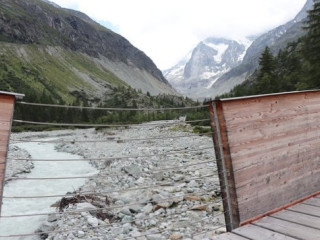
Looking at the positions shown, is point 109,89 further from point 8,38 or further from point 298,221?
point 298,221

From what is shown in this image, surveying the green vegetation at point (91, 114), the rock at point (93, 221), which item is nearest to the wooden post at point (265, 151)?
the rock at point (93, 221)

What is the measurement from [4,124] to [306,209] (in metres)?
4.30

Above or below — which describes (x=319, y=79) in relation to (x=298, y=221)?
above

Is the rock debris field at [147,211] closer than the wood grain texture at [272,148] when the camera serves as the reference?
No

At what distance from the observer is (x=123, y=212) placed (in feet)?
29.4

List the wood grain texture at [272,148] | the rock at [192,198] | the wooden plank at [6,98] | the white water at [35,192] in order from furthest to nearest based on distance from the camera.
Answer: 1. the white water at [35,192]
2. the rock at [192,198]
3. the wood grain texture at [272,148]
4. the wooden plank at [6,98]

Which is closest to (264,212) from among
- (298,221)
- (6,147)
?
(298,221)

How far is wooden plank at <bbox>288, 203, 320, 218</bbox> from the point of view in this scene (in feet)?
13.6

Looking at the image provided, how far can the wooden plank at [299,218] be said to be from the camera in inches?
149

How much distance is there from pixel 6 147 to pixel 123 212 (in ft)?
22.3

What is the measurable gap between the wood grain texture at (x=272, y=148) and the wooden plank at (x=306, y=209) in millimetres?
136

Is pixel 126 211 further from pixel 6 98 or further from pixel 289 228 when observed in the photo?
pixel 6 98

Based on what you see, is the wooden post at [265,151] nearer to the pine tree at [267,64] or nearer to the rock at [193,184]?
the rock at [193,184]

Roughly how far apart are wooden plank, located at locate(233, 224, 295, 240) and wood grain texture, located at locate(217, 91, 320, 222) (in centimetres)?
15
